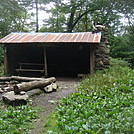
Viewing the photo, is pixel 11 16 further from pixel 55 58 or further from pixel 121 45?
pixel 121 45

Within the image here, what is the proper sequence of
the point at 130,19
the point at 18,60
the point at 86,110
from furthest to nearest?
the point at 130,19, the point at 18,60, the point at 86,110

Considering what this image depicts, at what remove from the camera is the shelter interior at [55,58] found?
12.2 metres

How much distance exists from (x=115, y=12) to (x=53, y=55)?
9971mm

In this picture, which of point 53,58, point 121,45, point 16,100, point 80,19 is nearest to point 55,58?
point 53,58

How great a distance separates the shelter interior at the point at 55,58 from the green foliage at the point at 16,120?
783 cm

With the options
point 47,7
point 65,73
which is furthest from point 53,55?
point 47,7

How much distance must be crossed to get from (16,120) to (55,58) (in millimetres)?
8994

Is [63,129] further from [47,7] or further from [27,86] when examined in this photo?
[47,7]

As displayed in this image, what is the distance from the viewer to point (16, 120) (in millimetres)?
3959

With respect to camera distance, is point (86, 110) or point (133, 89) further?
point (133, 89)

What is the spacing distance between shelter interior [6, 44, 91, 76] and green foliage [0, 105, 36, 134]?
7827mm

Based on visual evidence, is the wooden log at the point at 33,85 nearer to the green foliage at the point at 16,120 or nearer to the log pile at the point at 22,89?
the log pile at the point at 22,89

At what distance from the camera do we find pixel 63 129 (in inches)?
131

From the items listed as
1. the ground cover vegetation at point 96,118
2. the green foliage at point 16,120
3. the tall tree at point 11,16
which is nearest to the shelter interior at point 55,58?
the tall tree at point 11,16
